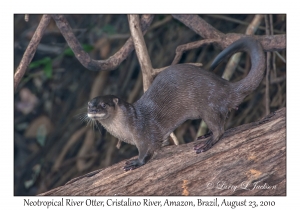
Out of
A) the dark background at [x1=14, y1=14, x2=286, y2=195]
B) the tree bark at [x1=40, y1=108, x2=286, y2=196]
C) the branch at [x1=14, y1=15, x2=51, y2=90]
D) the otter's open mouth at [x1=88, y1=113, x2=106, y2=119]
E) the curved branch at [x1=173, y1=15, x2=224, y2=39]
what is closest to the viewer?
the otter's open mouth at [x1=88, y1=113, x2=106, y2=119]

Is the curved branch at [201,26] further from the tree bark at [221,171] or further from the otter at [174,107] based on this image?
the tree bark at [221,171]

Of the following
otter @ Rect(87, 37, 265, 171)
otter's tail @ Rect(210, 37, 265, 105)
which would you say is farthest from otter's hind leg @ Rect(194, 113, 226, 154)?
otter's tail @ Rect(210, 37, 265, 105)

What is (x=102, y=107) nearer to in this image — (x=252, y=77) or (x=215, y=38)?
(x=252, y=77)

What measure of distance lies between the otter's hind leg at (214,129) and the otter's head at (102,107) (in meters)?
0.46

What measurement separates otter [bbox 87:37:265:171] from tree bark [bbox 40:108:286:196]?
58 millimetres

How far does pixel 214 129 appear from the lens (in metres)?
2.59

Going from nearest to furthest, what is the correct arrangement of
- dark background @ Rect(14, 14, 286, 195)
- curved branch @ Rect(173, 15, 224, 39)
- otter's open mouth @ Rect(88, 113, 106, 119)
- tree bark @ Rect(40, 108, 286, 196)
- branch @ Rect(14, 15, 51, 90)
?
1. otter's open mouth @ Rect(88, 113, 106, 119)
2. tree bark @ Rect(40, 108, 286, 196)
3. branch @ Rect(14, 15, 51, 90)
4. curved branch @ Rect(173, 15, 224, 39)
5. dark background @ Rect(14, 14, 286, 195)

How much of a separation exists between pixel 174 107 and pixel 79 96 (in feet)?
6.05

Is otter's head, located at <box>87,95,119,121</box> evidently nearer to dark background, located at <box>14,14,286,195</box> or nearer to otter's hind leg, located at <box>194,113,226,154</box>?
otter's hind leg, located at <box>194,113,226,154</box>

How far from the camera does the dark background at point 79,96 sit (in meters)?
3.97

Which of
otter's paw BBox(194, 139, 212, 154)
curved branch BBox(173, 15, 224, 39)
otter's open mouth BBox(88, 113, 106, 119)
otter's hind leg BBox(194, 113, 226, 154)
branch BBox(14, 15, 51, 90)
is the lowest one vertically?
otter's paw BBox(194, 139, 212, 154)

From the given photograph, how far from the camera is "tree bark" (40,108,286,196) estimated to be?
258 centimetres

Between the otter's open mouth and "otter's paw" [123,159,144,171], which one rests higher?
the otter's open mouth
